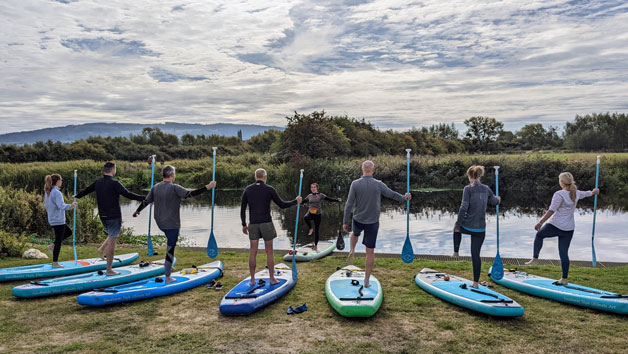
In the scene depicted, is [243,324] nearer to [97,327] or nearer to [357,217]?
[97,327]

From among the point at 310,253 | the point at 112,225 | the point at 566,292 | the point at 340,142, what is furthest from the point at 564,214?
the point at 340,142

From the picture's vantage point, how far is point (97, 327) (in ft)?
17.7

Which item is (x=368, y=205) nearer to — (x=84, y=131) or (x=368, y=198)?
(x=368, y=198)

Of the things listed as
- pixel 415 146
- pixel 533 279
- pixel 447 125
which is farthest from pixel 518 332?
pixel 447 125

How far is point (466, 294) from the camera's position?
20.3 feet

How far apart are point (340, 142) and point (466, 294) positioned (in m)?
26.5

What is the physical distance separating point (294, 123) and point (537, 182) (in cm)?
1662

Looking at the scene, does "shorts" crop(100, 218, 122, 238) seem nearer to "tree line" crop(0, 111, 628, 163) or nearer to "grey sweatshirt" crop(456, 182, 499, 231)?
"grey sweatshirt" crop(456, 182, 499, 231)

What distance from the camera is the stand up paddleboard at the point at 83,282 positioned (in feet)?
21.6

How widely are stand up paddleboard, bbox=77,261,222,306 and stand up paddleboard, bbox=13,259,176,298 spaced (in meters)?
0.45

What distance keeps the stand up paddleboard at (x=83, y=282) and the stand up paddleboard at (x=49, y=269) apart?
70 cm

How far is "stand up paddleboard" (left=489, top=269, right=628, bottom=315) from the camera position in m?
5.66

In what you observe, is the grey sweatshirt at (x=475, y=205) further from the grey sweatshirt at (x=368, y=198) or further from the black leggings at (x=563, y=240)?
the black leggings at (x=563, y=240)

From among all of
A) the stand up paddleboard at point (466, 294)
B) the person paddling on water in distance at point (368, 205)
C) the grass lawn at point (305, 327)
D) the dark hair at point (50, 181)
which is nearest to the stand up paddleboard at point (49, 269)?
the grass lawn at point (305, 327)
